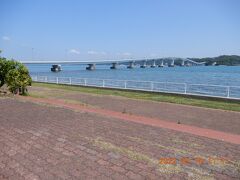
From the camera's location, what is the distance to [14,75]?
1406 cm

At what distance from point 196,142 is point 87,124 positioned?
2.85 metres

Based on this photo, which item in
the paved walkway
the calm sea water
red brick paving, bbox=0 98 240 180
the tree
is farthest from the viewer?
the calm sea water

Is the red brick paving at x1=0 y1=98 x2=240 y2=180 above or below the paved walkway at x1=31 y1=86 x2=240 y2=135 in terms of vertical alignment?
above

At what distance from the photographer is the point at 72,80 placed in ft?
85.6

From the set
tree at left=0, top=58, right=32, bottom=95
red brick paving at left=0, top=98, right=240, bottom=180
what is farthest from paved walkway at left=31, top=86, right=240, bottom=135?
tree at left=0, top=58, right=32, bottom=95

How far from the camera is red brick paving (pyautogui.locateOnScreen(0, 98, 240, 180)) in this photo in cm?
408

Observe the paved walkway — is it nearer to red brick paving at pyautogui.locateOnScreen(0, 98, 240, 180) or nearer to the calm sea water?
red brick paving at pyautogui.locateOnScreen(0, 98, 240, 180)

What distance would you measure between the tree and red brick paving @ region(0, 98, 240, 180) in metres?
6.73

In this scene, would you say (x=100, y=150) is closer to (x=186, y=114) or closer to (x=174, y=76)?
(x=186, y=114)

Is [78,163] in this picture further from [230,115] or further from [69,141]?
[230,115]

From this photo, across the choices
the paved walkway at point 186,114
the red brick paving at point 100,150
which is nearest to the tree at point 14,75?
the paved walkway at point 186,114

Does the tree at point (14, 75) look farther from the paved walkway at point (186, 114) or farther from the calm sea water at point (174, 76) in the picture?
the calm sea water at point (174, 76)

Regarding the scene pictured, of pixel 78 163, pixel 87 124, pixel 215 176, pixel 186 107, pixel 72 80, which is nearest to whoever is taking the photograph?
pixel 215 176

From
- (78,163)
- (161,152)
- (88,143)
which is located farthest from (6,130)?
(161,152)
